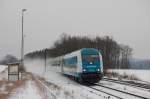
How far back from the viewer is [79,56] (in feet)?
111

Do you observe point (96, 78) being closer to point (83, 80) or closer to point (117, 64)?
point (83, 80)

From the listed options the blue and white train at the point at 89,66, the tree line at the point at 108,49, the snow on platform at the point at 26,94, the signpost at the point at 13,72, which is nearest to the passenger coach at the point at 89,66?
the blue and white train at the point at 89,66

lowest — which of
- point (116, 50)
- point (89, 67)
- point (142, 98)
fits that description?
point (142, 98)

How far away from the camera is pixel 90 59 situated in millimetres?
33469

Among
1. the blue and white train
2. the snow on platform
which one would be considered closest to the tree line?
the blue and white train

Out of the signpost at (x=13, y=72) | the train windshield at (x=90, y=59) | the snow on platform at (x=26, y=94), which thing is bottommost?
the snow on platform at (x=26, y=94)

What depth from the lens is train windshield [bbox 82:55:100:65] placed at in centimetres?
3317

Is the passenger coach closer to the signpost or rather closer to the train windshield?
the train windshield

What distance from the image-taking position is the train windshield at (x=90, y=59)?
3317cm

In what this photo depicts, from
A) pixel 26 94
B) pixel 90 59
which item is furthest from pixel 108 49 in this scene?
pixel 26 94

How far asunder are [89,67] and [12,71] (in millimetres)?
6903

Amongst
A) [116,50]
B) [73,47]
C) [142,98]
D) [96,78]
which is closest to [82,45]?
[73,47]

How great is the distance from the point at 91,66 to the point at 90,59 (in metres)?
0.75

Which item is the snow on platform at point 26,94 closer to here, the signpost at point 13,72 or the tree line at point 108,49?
the signpost at point 13,72
